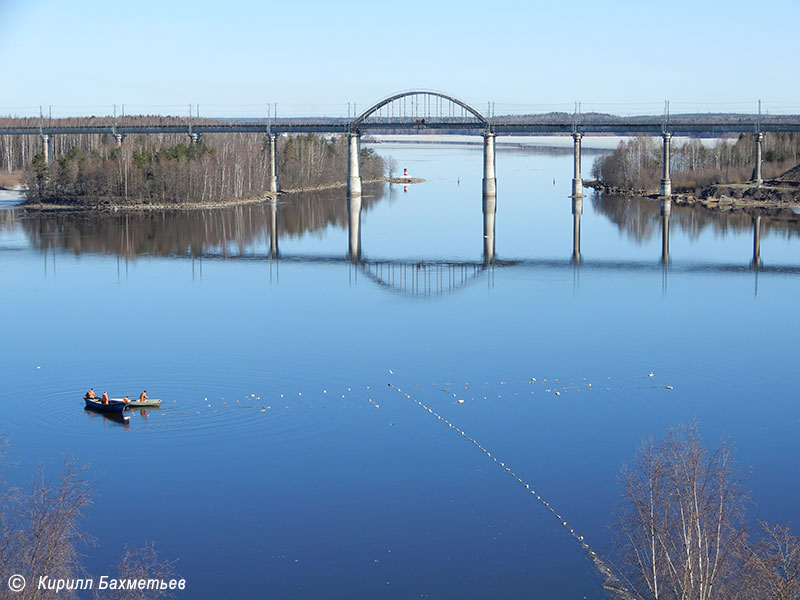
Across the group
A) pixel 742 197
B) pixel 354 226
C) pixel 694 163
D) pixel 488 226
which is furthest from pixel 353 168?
pixel 694 163

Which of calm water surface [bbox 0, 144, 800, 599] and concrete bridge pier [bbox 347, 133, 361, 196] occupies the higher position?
concrete bridge pier [bbox 347, 133, 361, 196]

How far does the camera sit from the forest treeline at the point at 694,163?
9169 cm

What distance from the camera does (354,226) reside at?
219ft

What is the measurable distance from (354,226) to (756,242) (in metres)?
24.3

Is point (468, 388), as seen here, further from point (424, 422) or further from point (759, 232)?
point (759, 232)

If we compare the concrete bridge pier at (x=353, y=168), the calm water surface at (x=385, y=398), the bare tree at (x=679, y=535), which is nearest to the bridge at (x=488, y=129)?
the concrete bridge pier at (x=353, y=168)

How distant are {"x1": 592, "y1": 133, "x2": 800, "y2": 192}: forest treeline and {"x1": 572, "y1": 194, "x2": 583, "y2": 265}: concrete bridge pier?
455 inches

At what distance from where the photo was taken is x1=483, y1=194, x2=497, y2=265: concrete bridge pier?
2023 inches

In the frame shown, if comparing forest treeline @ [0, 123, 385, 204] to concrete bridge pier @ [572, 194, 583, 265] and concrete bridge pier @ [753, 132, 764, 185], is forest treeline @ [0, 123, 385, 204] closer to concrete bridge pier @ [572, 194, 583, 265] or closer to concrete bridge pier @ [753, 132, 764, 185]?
concrete bridge pier @ [572, 194, 583, 265]

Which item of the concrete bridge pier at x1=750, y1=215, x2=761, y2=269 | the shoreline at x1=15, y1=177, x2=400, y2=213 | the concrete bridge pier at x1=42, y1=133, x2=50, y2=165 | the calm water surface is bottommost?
the calm water surface
